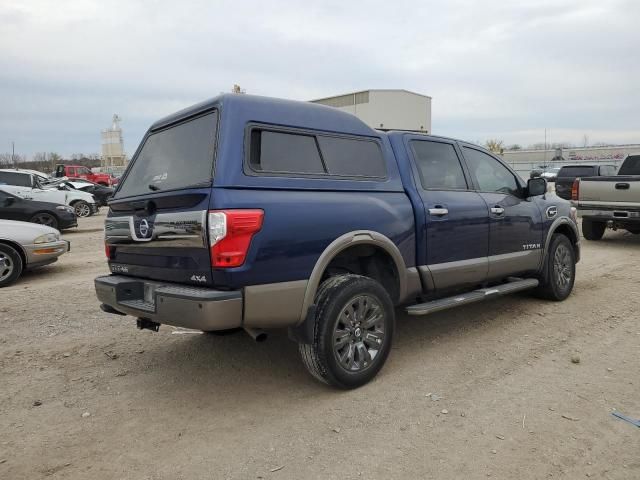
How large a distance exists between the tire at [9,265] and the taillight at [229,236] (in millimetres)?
5743

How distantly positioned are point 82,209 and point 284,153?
16.8 metres

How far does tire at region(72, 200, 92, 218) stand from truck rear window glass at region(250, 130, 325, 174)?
1660cm

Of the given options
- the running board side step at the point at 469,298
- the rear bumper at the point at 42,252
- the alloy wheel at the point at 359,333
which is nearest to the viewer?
the alloy wheel at the point at 359,333

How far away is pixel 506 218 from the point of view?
521 centimetres

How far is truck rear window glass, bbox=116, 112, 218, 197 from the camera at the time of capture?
136 inches

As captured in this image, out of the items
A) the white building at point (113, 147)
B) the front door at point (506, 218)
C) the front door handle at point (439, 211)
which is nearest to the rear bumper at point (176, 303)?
the front door handle at point (439, 211)

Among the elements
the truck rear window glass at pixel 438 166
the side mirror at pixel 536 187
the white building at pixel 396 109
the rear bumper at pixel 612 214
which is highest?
the white building at pixel 396 109

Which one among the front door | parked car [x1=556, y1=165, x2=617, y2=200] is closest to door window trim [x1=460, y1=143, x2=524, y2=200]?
the front door

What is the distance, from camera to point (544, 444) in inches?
116

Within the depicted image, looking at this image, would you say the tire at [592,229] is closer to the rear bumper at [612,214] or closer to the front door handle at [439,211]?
the rear bumper at [612,214]

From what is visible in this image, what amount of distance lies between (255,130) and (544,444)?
8.72 feet

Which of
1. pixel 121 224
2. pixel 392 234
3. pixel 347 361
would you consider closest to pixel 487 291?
pixel 392 234

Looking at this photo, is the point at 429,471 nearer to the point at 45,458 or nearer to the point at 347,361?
the point at 347,361

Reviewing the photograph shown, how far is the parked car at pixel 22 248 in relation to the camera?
7367mm
